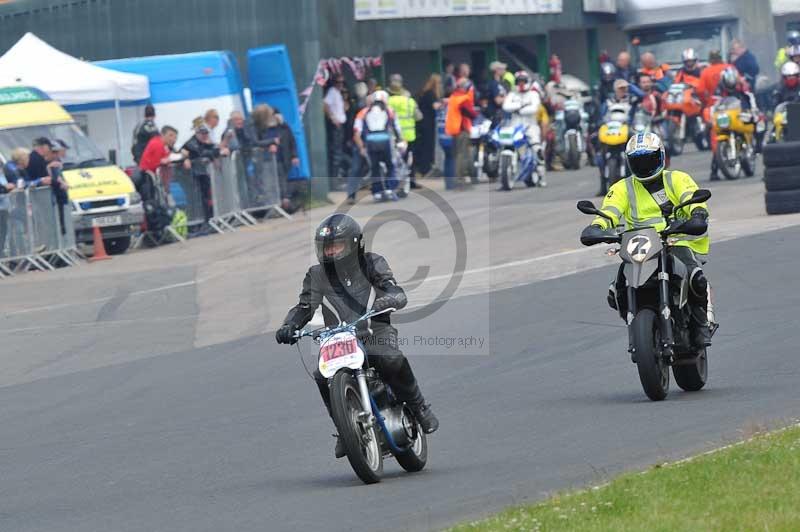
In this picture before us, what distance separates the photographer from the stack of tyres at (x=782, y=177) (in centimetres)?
1984

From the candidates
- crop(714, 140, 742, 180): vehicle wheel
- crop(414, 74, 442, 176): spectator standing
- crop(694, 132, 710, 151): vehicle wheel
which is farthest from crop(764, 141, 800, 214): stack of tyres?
crop(414, 74, 442, 176): spectator standing

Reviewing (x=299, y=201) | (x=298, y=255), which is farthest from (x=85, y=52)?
(x=298, y=255)

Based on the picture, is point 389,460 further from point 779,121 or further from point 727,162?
point 727,162

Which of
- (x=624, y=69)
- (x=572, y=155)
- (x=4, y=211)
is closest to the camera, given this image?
(x=4, y=211)

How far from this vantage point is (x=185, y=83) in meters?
26.8

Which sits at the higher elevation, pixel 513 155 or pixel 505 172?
pixel 513 155

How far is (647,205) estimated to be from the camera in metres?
10.4

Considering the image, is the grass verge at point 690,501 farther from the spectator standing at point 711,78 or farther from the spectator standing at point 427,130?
the spectator standing at point 427,130

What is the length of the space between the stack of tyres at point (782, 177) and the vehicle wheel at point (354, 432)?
495 inches

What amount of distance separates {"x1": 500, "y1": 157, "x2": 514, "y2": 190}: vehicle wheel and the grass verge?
62.6 ft

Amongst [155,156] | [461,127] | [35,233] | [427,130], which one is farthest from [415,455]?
[427,130]

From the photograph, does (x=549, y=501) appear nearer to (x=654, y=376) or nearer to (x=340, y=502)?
(x=340, y=502)

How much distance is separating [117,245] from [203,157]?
1929mm

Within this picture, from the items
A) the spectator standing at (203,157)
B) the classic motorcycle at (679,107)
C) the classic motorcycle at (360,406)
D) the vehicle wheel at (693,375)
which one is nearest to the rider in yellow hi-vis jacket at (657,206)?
the vehicle wheel at (693,375)
